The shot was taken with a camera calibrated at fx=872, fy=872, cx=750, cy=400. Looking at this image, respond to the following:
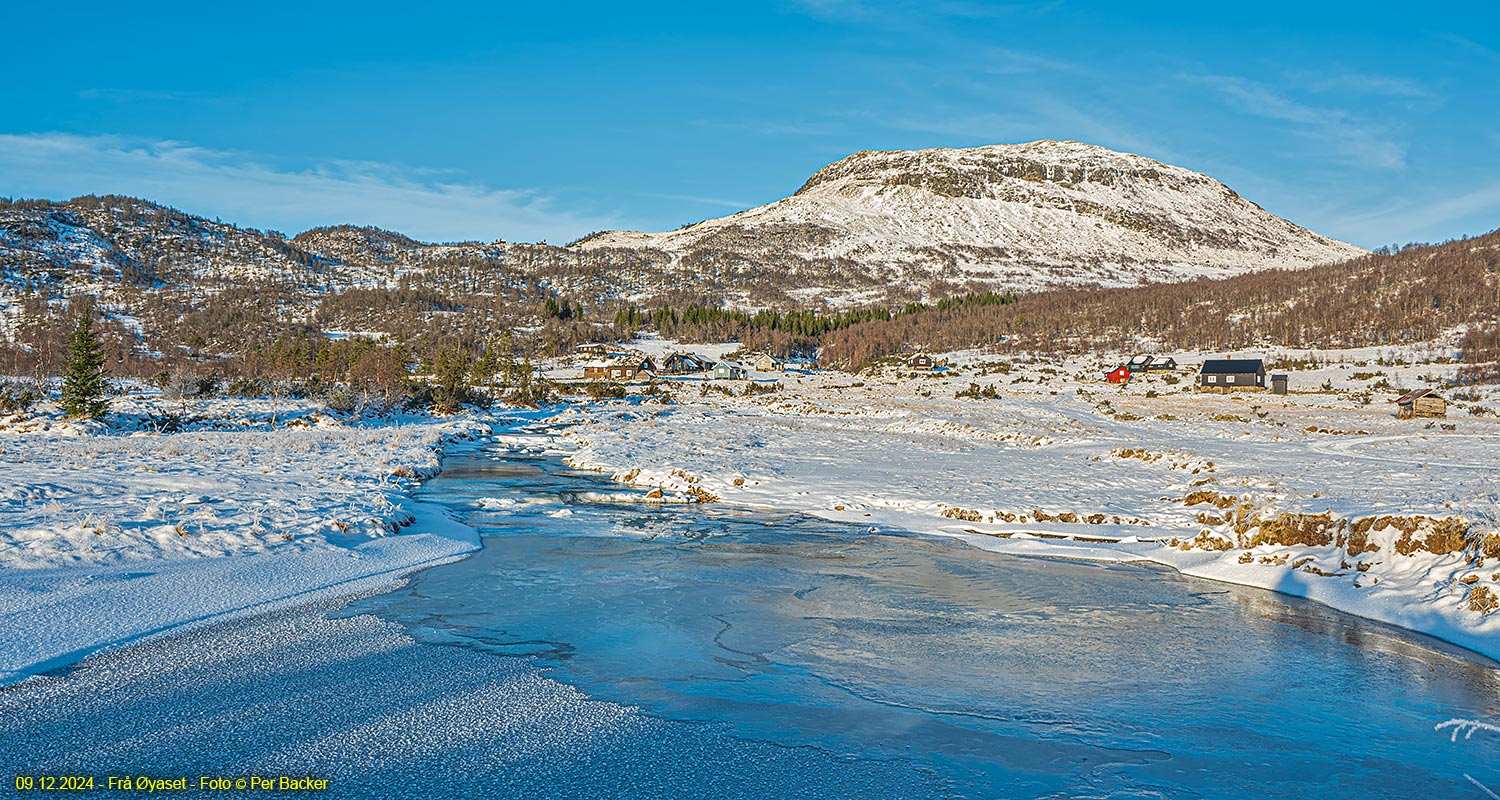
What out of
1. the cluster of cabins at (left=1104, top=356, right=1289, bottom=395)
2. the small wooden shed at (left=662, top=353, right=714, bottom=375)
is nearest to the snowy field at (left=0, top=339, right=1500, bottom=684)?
the cluster of cabins at (left=1104, top=356, right=1289, bottom=395)

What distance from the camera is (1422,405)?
4856 centimetres

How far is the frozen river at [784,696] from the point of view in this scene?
6.54 metres

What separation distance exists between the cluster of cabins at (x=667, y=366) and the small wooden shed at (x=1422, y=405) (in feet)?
254

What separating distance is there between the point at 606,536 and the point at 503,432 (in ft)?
107

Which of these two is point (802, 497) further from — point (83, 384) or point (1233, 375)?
point (1233, 375)

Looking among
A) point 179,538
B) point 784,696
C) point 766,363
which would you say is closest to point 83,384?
point 179,538

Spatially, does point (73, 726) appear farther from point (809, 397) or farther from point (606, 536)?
point (809, 397)

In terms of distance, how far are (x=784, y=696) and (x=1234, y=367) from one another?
87410mm

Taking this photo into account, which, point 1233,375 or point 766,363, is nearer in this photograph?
point 1233,375

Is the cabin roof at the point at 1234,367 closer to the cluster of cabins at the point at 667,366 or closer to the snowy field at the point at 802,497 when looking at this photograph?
the snowy field at the point at 802,497

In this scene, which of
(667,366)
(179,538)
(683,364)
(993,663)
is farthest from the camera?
(683,364)

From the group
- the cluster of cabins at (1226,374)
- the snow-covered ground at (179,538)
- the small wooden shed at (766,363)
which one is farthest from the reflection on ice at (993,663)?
the small wooden shed at (766,363)

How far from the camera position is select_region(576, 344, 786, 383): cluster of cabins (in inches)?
A: 4653

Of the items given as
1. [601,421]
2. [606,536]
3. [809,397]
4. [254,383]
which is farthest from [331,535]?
[809,397]
